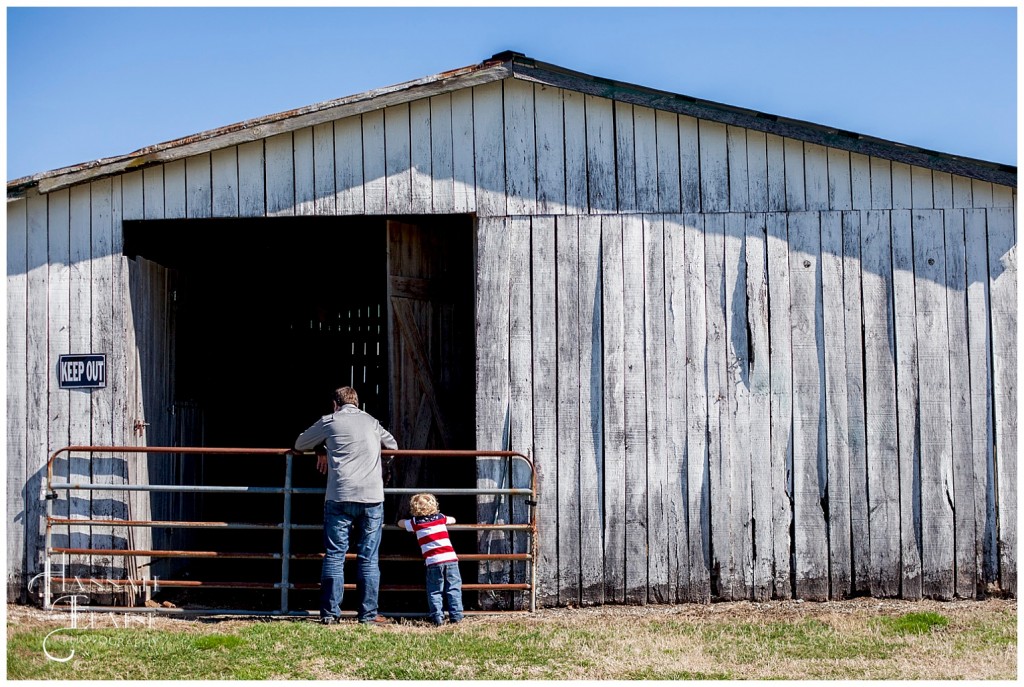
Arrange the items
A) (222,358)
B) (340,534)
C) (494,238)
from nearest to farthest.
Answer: (340,534), (494,238), (222,358)

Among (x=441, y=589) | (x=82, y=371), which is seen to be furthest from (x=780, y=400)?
(x=82, y=371)

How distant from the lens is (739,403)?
8359 mm

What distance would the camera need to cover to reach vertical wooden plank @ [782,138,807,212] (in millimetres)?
8344

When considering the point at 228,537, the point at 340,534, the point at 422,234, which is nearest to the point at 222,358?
the point at 228,537

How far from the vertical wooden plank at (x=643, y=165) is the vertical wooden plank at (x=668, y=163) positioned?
39mm

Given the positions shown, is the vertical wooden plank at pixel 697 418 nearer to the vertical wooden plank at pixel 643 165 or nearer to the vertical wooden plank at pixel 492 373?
the vertical wooden plank at pixel 643 165

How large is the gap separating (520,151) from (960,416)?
3953 millimetres

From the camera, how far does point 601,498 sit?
27.5 feet

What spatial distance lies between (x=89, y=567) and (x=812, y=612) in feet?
18.4

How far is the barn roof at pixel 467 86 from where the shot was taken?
8.18 meters

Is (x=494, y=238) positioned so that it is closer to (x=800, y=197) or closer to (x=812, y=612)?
(x=800, y=197)

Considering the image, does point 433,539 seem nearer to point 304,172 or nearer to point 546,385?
point 546,385

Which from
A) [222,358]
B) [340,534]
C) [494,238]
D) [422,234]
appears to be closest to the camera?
[340,534]

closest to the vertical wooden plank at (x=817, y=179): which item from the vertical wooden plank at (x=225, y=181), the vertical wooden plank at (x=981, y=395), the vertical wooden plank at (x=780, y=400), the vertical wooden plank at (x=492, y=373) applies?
the vertical wooden plank at (x=780, y=400)
